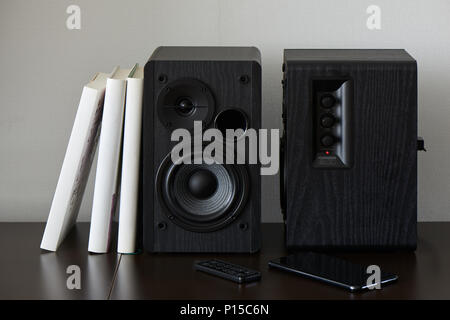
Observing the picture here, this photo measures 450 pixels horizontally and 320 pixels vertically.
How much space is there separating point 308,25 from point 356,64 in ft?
0.92

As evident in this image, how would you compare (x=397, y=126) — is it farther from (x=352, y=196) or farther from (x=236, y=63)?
(x=236, y=63)

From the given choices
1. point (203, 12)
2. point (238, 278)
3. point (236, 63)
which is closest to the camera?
point (238, 278)

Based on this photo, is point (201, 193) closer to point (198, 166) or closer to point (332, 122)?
point (198, 166)

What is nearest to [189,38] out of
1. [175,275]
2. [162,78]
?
[162,78]

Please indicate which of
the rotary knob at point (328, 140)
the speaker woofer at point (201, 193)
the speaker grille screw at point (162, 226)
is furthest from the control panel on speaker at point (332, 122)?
the speaker grille screw at point (162, 226)

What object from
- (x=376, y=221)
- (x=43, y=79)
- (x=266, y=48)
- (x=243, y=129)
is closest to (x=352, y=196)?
(x=376, y=221)

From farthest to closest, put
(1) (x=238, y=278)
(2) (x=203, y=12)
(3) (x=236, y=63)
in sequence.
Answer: (2) (x=203, y=12)
(3) (x=236, y=63)
(1) (x=238, y=278)

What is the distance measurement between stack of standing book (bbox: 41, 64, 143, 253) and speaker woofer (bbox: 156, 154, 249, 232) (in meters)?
0.05

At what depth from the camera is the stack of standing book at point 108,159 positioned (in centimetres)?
103

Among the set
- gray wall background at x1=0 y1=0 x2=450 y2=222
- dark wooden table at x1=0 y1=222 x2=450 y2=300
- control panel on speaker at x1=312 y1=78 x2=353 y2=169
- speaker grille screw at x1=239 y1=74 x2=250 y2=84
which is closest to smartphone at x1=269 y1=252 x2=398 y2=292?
dark wooden table at x1=0 y1=222 x2=450 y2=300

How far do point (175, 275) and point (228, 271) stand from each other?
0.07 m

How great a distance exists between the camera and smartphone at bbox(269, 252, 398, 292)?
0.88 metres

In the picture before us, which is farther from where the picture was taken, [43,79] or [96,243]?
[43,79]

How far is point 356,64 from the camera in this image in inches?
39.5
